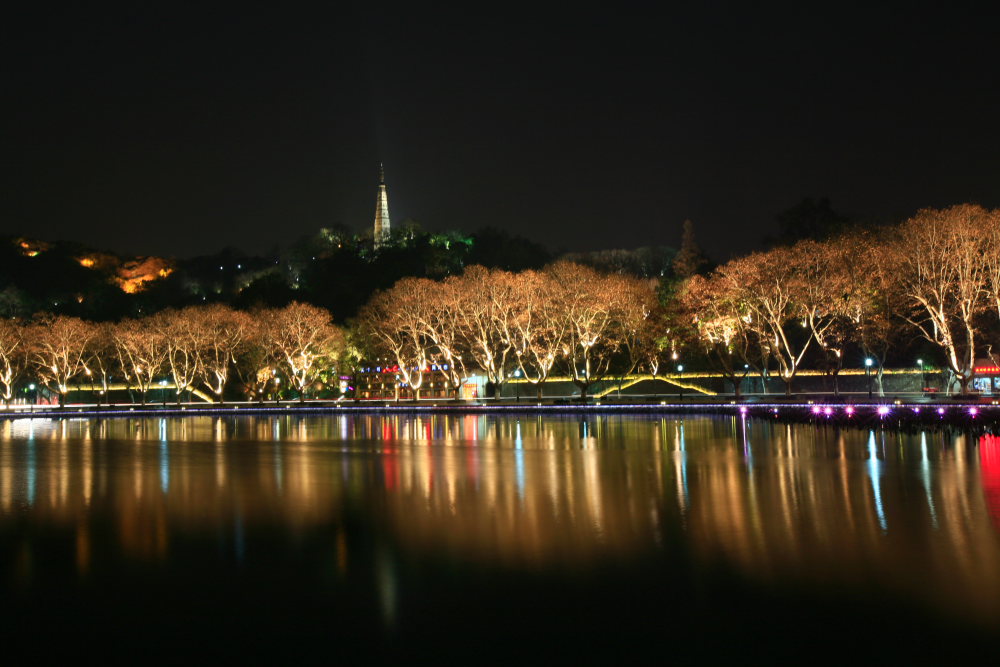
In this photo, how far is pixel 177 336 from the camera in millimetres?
71562

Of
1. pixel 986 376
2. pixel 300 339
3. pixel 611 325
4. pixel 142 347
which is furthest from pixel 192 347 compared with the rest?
pixel 986 376

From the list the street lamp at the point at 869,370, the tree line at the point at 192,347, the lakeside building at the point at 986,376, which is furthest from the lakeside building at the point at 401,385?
the lakeside building at the point at 986,376

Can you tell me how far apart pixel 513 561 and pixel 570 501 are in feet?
17.5

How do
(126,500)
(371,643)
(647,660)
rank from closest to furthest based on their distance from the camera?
1. (647,660)
2. (371,643)
3. (126,500)

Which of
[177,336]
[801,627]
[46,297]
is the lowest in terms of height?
[801,627]

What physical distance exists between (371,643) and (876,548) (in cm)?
784

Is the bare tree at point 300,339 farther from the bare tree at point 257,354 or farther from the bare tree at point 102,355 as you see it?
the bare tree at point 102,355

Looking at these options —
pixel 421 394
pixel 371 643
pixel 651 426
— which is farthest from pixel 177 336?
pixel 371 643

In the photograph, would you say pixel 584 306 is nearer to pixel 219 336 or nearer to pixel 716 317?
pixel 716 317

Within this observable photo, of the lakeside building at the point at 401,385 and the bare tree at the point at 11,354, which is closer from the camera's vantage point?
the bare tree at the point at 11,354

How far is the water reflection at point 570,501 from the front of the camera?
12.7m

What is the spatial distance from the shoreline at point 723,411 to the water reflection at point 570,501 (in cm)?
252

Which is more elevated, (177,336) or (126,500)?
(177,336)

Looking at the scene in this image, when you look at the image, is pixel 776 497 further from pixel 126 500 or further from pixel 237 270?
pixel 237 270
